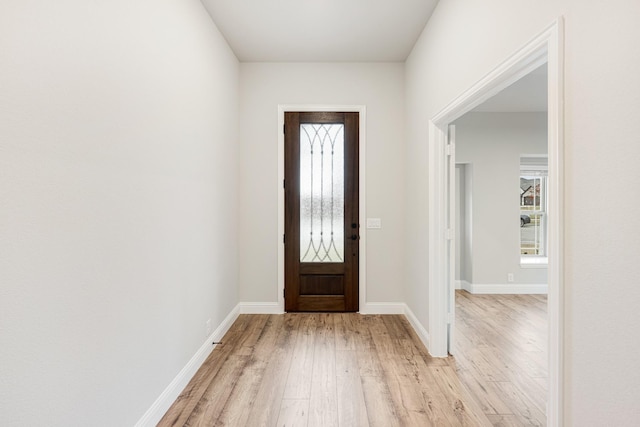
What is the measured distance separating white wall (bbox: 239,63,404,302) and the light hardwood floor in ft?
2.03

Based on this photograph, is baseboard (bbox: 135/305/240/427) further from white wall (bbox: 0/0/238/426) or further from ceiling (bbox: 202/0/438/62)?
ceiling (bbox: 202/0/438/62)

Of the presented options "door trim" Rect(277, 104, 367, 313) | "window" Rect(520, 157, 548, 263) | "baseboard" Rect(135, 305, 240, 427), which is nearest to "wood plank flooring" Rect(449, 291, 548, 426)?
"door trim" Rect(277, 104, 367, 313)

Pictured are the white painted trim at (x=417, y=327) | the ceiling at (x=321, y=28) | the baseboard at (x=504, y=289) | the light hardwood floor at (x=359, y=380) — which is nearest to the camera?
the light hardwood floor at (x=359, y=380)

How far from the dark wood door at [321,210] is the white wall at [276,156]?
166 millimetres

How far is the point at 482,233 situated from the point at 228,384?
4.25m

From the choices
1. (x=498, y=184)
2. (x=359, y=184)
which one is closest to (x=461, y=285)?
(x=498, y=184)

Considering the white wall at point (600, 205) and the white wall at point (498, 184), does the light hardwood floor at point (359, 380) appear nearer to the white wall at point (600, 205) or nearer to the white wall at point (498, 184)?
the white wall at point (600, 205)

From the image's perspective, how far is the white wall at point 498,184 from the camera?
16.8 ft

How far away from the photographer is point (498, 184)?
513cm

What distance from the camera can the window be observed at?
568 cm

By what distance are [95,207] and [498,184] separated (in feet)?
17.1

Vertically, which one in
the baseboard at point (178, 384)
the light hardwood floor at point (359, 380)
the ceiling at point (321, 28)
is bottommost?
the light hardwood floor at point (359, 380)

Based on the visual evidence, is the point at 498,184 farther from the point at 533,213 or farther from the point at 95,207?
the point at 95,207

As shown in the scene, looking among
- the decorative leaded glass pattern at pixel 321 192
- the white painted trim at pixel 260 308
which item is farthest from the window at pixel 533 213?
the white painted trim at pixel 260 308
